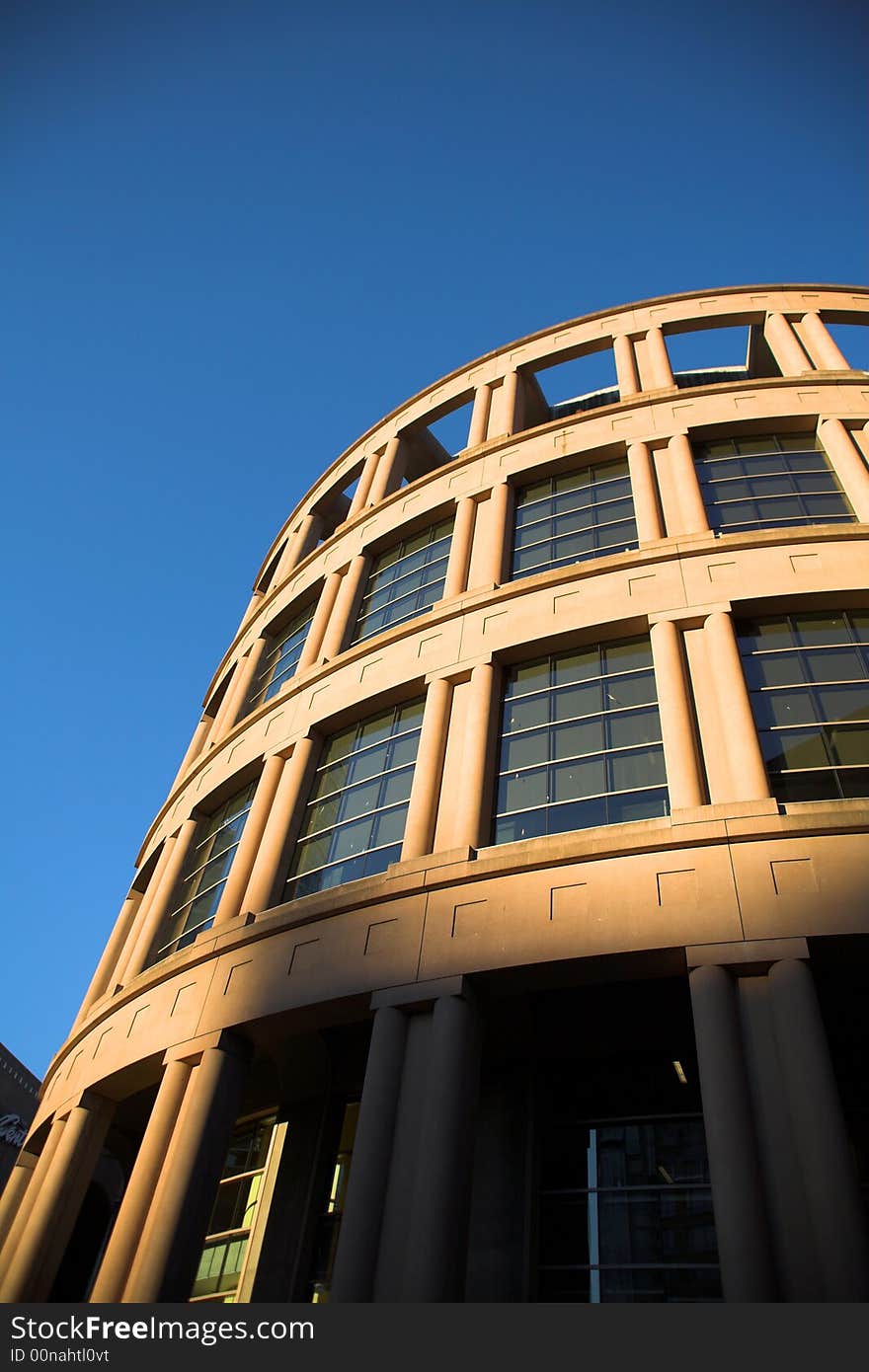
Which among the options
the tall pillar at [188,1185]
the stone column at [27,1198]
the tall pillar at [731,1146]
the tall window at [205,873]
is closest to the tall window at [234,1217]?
the tall pillar at [188,1185]

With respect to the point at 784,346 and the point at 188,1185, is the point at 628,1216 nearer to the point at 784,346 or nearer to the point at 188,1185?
the point at 188,1185

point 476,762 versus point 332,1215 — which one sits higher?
point 476,762

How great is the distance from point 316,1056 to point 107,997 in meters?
4.88

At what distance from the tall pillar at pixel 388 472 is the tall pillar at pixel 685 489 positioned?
26.4ft

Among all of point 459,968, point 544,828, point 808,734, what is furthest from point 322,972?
point 808,734

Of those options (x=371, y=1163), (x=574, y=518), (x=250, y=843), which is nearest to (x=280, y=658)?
(x=250, y=843)

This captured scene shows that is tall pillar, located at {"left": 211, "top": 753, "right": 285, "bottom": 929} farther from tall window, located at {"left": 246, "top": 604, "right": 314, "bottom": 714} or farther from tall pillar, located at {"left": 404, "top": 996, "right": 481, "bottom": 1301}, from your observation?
tall pillar, located at {"left": 404, "top": 996, "right": 481, "bottom": 1301}

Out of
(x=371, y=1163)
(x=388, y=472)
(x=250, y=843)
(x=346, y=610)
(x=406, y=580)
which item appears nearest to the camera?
(x=371, y=1163)

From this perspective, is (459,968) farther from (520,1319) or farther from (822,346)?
(822,346)

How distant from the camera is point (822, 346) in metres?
19.0

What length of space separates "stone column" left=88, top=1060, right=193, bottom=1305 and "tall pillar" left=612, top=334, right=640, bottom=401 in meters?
16.3

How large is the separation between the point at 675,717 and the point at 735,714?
0.77 metres

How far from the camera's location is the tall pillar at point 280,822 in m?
13.3

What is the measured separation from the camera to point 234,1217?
512 inches
